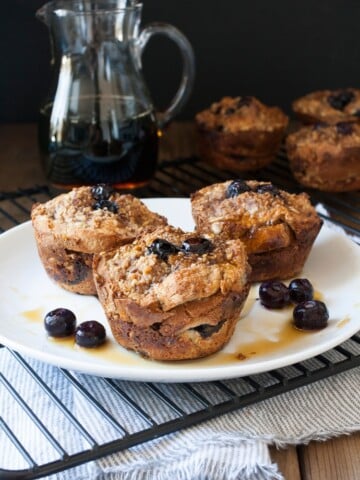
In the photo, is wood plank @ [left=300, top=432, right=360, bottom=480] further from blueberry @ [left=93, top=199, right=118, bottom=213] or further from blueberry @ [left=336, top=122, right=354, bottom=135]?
blueberry @ [left=336, top=122, right=354, bottom=135]

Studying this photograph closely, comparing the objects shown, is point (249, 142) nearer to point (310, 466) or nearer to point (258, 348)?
point (258, 348)

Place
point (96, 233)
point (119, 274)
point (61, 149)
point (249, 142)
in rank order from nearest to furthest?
point (119, 274) → point (96, 233) → point (61, 149) → point (249, 142)

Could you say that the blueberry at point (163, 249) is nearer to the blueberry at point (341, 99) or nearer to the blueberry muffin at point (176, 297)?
the blueberry muffin at point (176, 297)

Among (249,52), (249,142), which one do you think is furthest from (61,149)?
(249,52)

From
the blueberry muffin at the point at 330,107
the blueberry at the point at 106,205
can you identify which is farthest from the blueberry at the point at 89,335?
the blueberry muffin at the point at 330,107

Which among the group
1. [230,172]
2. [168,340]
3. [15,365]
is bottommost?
[230,172]

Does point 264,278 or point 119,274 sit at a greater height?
point 119,274

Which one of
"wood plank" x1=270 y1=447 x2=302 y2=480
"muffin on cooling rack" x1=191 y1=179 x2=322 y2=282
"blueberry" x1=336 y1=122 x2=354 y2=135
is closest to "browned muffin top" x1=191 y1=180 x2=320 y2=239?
"muffin on cooling rack" x1=191 y1=179 x2=322 y2=282
